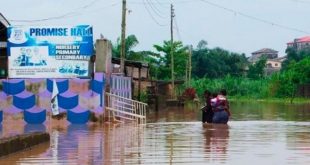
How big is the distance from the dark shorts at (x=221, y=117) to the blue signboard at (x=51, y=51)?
17.9 feet

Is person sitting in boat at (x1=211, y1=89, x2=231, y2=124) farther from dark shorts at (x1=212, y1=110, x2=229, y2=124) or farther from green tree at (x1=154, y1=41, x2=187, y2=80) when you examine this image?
green tree at (x1=154, y1=41, x2=187, y2=80)

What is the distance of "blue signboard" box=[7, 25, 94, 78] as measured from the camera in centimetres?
2422

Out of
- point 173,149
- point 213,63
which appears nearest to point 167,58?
point 213,63

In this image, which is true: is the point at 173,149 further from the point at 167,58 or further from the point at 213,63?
the point at 213,63

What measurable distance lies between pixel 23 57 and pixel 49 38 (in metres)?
1.22

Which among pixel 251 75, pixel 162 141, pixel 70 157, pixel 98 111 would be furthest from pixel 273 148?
pixel 251 75

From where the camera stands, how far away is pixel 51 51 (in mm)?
24312

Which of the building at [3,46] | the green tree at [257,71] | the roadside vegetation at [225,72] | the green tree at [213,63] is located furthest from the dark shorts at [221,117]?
the green tree at [257,71]

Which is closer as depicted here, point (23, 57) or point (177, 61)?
point (23, 57)

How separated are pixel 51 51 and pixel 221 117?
23.1ft

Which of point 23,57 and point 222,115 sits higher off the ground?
point 23,57

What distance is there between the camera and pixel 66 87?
24.1 meters

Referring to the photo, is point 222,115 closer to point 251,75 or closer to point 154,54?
point 154,54

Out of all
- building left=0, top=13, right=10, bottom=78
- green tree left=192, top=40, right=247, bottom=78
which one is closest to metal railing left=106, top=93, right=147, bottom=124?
building left=0, top=13, right=10, bottom=78
